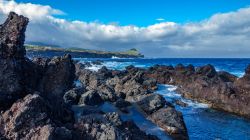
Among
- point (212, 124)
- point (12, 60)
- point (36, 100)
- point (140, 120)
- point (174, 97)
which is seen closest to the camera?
point (36, 100)

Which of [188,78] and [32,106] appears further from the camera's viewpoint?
[188,78]

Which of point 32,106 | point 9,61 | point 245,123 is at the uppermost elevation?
point 9,61

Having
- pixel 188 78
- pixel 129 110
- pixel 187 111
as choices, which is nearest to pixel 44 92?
pixel 129 110

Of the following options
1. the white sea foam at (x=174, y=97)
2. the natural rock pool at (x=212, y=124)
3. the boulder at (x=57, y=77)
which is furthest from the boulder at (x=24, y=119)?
the white sea foam at (x=174, y=97)

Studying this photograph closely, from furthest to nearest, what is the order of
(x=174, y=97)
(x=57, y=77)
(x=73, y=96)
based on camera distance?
(x=174, y=97), (x=73, y=96), (x=57, y=77)

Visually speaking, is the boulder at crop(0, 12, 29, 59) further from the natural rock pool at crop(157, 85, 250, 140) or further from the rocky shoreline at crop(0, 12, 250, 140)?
the natural rock pool at crop(157, 85, 250, 140)

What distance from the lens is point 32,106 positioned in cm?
1148

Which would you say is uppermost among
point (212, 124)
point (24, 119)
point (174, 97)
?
point (24, 119)

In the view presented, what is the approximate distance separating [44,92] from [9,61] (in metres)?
2.39

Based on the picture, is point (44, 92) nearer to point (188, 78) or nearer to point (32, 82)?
point (32, 82)

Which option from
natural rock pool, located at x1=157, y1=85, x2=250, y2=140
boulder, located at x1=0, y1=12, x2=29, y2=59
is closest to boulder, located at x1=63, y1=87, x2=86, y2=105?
natural rock pool, located at x1=157, y1=85, x2=250, y2=140

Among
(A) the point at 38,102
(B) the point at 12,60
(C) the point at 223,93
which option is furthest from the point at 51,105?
(C) the point at 223,93

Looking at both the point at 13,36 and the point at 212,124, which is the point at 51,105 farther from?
the point at 212,124

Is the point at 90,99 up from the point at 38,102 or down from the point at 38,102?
down
